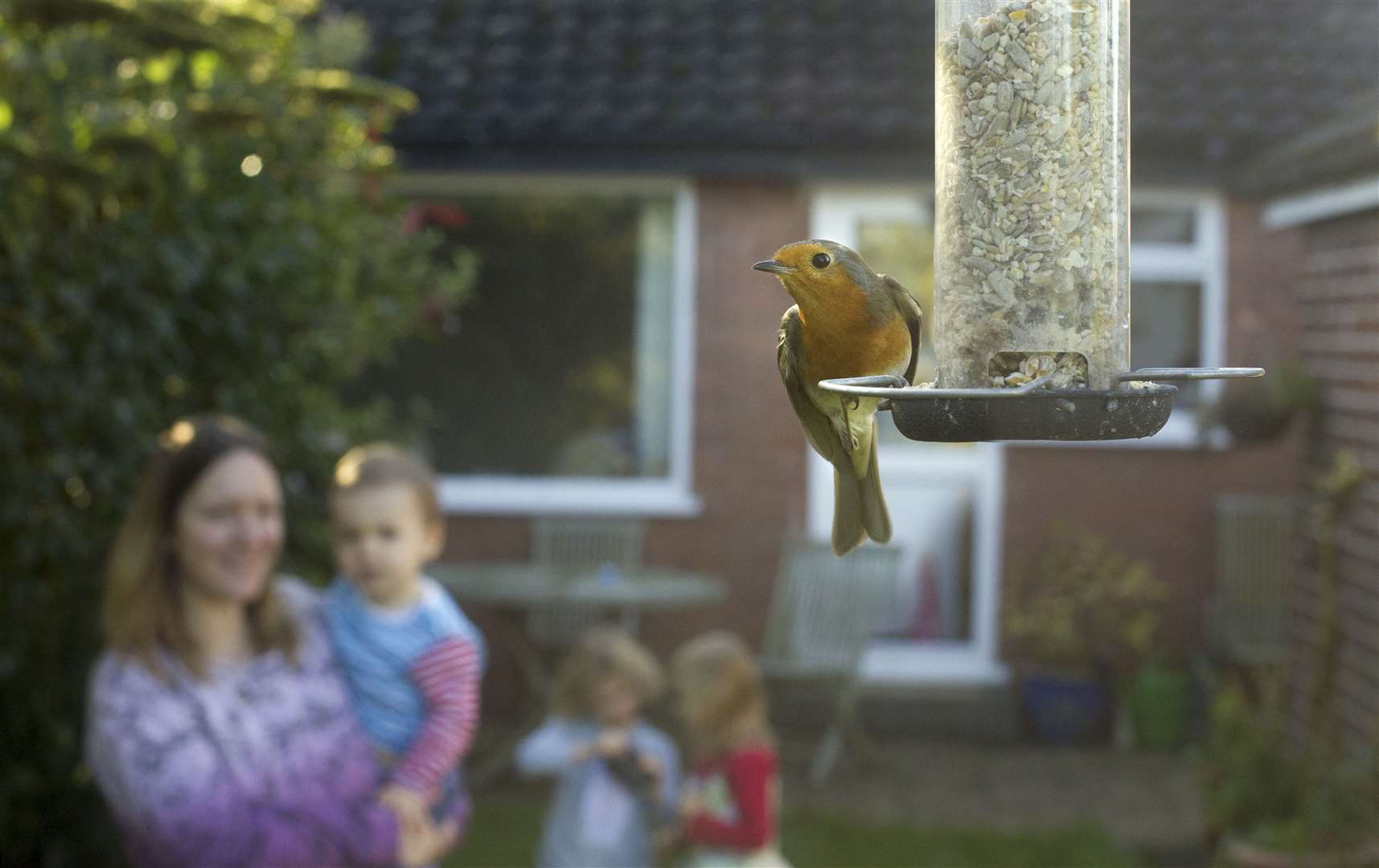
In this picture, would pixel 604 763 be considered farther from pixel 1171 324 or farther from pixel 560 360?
pixel 1171 324

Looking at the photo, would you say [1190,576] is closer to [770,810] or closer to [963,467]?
[963,467]

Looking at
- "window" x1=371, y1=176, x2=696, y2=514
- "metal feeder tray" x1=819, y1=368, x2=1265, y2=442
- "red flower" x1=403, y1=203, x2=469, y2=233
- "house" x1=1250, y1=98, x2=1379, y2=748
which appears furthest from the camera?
"window" x1=371, y1=176, x2=696, y2=514

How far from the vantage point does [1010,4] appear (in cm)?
183

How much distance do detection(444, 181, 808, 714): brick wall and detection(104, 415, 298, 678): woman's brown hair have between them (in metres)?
5.71

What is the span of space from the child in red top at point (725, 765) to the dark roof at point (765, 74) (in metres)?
4.35

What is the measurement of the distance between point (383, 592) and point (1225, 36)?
709 cm

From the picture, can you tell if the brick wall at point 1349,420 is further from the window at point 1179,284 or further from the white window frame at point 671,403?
the white window frame at point 671,403

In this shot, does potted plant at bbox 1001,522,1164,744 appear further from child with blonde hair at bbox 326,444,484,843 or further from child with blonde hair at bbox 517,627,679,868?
child with blonde hair at bbox 326,444,484,843

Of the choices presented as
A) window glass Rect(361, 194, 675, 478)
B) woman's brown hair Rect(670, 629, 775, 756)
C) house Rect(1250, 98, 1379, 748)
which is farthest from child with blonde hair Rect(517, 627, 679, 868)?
window glass Rect(361, 194, 675, 478)

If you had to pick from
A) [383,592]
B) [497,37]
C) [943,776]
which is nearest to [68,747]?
[383,592]

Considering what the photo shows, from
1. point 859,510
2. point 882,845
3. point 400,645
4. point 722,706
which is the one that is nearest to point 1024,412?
point 859,510

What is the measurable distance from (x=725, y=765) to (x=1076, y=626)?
4.89 meters

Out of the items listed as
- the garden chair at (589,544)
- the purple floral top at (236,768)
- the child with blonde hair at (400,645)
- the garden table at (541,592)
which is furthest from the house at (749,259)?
the purple floral top at (236,768)

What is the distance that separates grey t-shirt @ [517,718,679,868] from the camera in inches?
170
